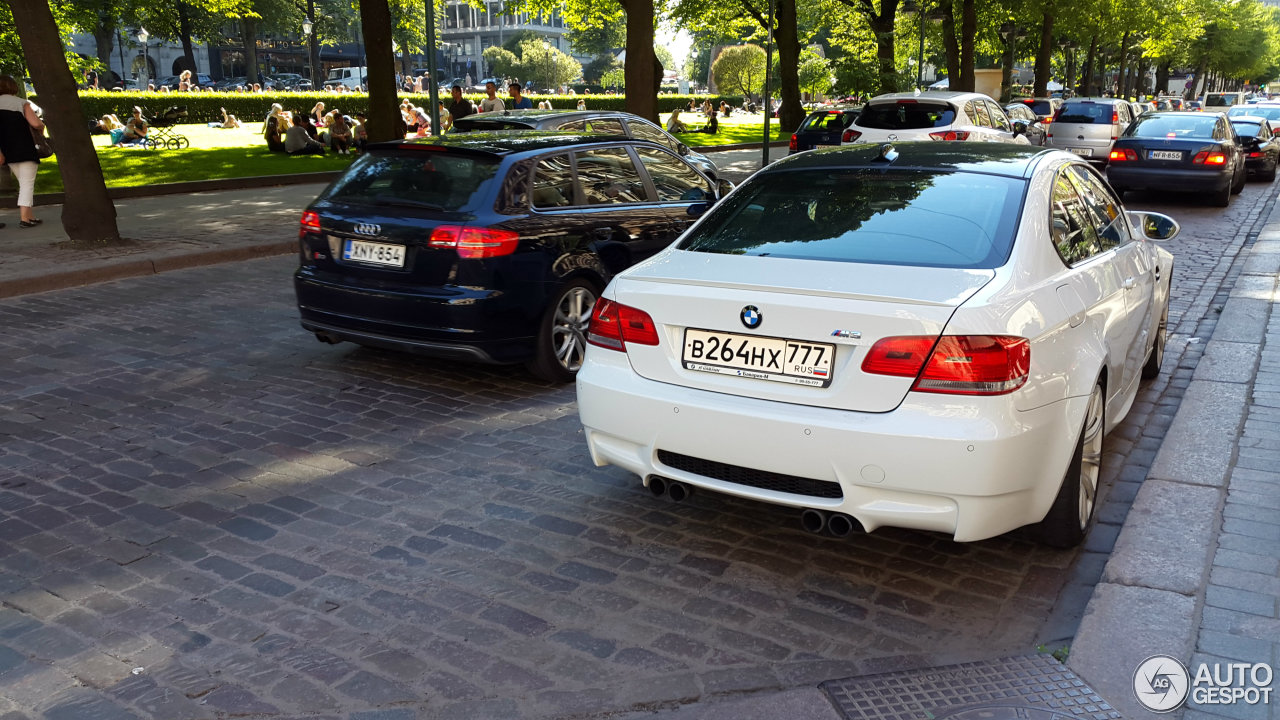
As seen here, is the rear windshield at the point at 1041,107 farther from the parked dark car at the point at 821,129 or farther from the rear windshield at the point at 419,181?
the rear windshield at the point at 419,181

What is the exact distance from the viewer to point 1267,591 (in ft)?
12.2

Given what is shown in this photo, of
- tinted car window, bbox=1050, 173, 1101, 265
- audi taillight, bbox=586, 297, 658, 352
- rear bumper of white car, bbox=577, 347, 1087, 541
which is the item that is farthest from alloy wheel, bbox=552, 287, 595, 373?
tinted car window, bbox=1050, 173, 1101, 265

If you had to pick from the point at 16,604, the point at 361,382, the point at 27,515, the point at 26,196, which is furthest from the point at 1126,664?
the point at 26,196

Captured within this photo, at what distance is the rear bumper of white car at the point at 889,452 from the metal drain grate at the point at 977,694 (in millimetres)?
509

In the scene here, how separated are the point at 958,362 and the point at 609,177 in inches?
168

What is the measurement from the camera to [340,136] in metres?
24.4

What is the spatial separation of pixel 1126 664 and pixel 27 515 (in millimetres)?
4411

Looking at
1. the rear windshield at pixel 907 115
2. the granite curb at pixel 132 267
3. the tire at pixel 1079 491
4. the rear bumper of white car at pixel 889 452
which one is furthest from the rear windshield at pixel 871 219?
the rear windshield at pixel 907 115

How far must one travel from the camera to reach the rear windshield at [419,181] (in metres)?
6.58

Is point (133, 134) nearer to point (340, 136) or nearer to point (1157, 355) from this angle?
point (340, 136)

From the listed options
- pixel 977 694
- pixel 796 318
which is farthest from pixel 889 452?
pixel 977 694

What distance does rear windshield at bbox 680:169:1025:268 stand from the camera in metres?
4.13

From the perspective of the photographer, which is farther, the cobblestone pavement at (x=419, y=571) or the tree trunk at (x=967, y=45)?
the tree trunk at (x=967, y=45)

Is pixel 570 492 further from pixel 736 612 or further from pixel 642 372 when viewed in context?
pixel 736 612
